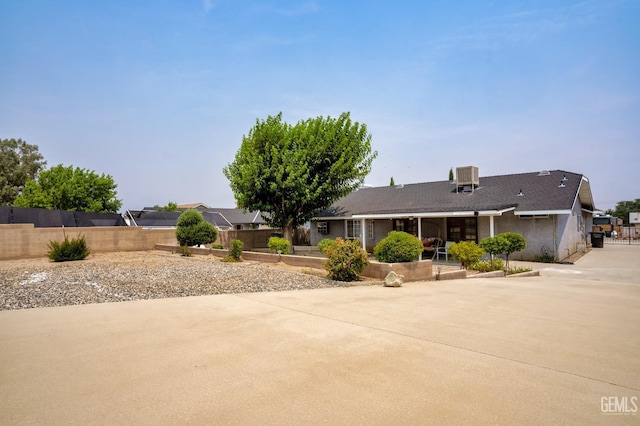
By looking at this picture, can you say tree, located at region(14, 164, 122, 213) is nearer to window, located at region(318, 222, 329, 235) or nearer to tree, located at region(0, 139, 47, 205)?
tree, located at region(0, 139, 47, 205)

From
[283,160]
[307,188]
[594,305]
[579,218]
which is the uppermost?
[283,160]

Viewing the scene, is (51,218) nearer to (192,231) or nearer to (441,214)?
(192,231)

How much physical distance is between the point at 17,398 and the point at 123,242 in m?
20.4

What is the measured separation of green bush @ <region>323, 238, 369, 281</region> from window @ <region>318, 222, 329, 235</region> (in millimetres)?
15290

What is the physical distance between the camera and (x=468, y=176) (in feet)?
74.6

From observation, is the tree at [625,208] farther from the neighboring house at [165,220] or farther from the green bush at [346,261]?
the green bush at [346,261]

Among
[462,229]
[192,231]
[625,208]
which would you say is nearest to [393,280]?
[462,229]

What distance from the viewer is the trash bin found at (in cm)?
2717

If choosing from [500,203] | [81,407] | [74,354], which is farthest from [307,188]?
[81,407]

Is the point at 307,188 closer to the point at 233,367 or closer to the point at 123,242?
the point at 123,242

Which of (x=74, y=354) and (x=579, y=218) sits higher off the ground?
(x=579, y=218)

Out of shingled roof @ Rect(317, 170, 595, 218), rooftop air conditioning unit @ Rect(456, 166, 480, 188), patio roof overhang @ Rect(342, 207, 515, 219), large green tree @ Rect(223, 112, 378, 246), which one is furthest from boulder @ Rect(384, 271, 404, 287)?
rooftop air conditioning unit @ Rect(456, 166, 480, 188)

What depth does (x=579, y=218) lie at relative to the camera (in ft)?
79.3

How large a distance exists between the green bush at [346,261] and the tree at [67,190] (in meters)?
32.7
